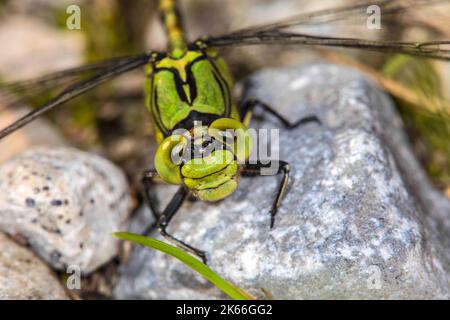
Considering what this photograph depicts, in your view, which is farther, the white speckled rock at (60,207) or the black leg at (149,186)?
the black leg at (149,186)

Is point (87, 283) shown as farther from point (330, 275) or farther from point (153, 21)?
point (153, 21)

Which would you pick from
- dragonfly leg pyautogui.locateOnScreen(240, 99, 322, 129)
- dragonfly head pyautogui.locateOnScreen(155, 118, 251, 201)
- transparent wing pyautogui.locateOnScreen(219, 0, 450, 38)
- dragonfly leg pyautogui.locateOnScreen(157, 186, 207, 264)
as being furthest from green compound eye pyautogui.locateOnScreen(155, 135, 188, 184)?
transparent wing pyautogui.locateOnScreen(219, 0, 450, 38)

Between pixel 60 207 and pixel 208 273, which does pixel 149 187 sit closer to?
pixel 60 207

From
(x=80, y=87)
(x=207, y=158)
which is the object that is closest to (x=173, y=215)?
(x=207, y=158)

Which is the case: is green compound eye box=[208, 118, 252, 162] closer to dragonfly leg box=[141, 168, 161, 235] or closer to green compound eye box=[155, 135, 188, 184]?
green compound eye box=[155, 135, 188, 184]

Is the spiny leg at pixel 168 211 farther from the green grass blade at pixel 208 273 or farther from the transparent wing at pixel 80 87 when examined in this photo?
the transparent wing at pixel 80 87

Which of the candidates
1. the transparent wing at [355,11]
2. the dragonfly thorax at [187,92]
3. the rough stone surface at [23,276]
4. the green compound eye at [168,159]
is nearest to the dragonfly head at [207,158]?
the green compound eye at [168,159]

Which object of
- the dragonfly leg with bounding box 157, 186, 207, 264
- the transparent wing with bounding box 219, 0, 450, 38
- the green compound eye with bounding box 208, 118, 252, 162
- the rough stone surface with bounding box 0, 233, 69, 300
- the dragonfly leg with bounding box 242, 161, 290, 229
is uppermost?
the transparent wing with bounding box 219, 0, 450, 38
